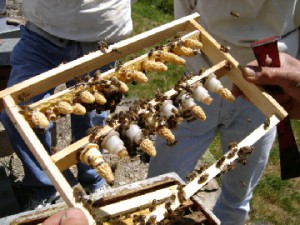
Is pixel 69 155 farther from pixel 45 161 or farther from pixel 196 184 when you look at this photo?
pixel 196 184

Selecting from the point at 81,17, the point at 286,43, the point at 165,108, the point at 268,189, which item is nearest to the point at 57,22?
the point at 81,17

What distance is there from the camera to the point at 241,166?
378cm

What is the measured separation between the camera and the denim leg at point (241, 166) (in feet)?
11.7

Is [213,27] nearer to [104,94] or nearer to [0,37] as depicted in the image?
[104,94]

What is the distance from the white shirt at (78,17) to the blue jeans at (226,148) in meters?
1.08

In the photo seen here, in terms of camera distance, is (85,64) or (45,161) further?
(85,64)

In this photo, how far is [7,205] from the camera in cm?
402

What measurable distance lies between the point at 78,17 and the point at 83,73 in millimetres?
1167

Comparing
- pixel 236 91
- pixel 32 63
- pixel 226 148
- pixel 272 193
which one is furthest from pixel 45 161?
pixel 272 193

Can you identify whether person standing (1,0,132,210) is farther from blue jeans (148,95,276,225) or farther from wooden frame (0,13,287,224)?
blue jeans (148,95,276,225)

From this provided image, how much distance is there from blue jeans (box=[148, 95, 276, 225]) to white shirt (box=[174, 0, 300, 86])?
0.47 meters

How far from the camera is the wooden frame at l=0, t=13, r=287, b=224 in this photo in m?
2.12

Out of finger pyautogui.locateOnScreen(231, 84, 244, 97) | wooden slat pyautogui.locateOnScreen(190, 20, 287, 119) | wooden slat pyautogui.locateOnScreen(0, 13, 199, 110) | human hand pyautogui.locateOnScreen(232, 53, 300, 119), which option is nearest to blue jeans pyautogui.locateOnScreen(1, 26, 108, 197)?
wooden slat pyautogui.locateOnScreen(0, 13, 199, 110)

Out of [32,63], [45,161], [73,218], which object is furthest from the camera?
[32,63]
